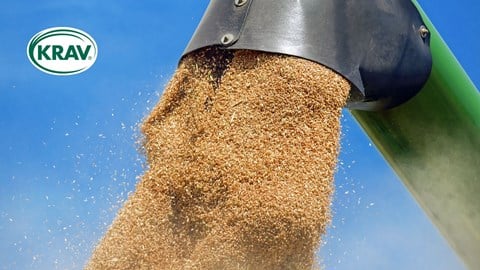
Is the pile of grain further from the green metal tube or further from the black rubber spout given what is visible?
the green metal tube

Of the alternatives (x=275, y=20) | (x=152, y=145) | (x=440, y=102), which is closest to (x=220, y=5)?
(x=275, y=20)

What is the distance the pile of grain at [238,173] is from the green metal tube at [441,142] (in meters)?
0.68

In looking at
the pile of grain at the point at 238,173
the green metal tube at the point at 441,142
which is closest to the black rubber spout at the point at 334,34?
the pile of grain at the point at 238,173

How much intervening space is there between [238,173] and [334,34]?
0.55 m

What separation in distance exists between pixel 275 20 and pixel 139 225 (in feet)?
2.45

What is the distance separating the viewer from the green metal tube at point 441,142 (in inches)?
126

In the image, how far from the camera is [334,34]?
2631 millimetres

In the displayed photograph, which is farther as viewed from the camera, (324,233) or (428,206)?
(428,206)

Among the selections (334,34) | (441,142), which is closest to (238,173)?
(334,34)

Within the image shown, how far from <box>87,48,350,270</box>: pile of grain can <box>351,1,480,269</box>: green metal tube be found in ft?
2.23

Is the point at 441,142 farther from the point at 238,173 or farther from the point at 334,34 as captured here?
the point at 238,173

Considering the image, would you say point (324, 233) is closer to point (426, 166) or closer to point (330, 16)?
point (330, 16)

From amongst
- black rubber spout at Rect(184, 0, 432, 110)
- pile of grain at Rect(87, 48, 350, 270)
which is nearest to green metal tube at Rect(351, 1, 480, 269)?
black rubber spout at Rect(184, 0, 432, 110)

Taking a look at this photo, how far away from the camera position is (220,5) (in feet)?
8.98
